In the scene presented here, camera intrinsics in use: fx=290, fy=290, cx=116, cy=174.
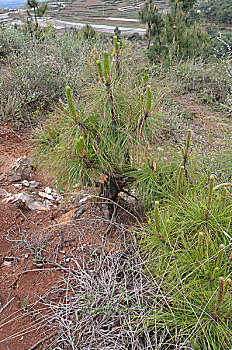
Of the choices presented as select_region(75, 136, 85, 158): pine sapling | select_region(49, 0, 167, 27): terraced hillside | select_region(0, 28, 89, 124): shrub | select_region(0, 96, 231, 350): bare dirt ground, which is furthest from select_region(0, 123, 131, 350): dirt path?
select_region(49, 0, 167, 27): terraced hillside

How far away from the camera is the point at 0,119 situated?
127 inches

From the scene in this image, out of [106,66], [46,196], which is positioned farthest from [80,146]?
[46,196]

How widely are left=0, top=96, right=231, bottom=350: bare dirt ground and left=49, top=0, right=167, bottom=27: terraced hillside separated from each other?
572cm

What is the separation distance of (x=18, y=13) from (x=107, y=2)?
7.66 ft

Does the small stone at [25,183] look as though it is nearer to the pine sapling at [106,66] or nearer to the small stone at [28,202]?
the small stone at [28,202]

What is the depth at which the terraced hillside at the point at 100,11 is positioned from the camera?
666cm

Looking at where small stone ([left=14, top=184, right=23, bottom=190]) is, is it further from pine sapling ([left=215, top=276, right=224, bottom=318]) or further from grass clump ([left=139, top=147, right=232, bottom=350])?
pine sapling ([left=215, top=276, right=224, bottom=318])

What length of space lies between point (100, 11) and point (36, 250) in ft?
23.0

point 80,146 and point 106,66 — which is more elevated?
point 106,66

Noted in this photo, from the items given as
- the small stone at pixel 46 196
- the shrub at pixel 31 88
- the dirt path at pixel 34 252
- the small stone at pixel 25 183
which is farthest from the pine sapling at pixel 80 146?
the shrub at pixel 31 88

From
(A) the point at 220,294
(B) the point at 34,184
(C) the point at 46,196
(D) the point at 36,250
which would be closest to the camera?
(A) the point at 220,294

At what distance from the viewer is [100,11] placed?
713cm

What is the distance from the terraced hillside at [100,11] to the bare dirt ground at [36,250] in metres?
5.72

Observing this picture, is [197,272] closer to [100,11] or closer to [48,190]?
[48,190]
